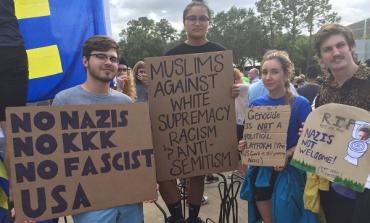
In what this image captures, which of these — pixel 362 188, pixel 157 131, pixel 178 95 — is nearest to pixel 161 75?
pixel 178 95

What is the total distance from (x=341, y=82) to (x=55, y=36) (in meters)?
2.41

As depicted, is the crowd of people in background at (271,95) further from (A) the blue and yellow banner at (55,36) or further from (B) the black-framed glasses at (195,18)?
(A) the blue and yellow banner at (55,36)

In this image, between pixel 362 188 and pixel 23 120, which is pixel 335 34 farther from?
pixel 23 120

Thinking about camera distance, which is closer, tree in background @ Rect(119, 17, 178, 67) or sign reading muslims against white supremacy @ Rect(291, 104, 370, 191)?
sign reading muslims against white supremacy @ Rect(291, 104, 370, 191)

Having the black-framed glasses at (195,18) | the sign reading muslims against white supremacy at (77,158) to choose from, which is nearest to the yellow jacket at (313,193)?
the sign reading muslims against white supremacy at (77,158)

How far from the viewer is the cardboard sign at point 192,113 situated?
3.39 meters

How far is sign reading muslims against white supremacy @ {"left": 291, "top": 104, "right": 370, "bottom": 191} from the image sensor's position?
8.29ft

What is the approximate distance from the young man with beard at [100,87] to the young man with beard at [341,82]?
4.37 ft

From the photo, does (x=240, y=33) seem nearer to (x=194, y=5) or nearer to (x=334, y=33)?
(x=194, y=5)

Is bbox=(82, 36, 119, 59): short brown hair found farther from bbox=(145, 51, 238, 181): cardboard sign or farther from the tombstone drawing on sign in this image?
the tombstone drawing on sign

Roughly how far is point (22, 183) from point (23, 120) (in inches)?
15.1

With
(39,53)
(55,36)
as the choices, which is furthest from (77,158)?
(55,36)

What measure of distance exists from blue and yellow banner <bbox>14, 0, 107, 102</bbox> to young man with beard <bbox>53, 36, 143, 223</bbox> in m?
0.87

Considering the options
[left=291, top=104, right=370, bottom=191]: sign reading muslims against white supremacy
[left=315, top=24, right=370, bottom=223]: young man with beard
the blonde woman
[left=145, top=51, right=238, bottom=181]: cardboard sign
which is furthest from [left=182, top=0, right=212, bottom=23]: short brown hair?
[left=291, top=104, right=370, bottom=191]: sign reading muslims against white supremacy
